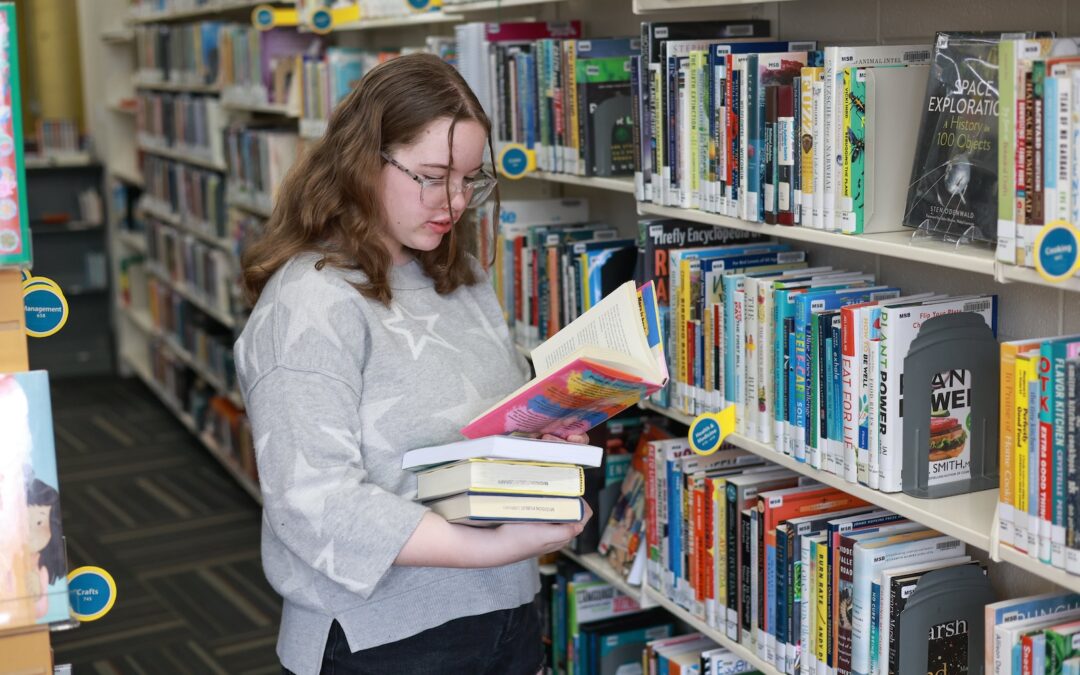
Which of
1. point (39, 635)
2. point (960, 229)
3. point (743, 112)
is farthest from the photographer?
point (743, 112)

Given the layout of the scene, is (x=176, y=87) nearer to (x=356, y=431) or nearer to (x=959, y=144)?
(x=356, y=431)

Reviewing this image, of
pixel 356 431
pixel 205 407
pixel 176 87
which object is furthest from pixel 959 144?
pixel 176 87

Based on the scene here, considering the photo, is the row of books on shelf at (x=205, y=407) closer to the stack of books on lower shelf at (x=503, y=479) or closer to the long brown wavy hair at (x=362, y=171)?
the long brown wavy hair at (x=362, y=171)

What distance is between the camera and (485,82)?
2.95 m

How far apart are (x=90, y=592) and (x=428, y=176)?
0.72 m

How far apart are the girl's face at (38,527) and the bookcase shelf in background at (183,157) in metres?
4.16

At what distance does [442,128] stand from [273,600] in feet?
8.62

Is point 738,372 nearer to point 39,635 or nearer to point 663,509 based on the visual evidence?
point 663,509

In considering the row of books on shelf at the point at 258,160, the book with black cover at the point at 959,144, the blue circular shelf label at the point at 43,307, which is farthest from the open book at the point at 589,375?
the row of books on shelf at the point at 258,160

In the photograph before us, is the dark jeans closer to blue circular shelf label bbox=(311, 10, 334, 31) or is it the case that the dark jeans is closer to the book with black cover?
the book with black cover

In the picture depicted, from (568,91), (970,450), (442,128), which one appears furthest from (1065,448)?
(568,91)

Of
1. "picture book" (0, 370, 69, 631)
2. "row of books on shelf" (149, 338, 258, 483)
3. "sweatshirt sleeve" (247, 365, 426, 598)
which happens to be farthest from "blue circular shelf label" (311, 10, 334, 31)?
"picture book" (0, 370, 69, 631)

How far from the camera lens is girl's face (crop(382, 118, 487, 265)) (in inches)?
68.6

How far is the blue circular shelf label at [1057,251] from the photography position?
1.39 m
